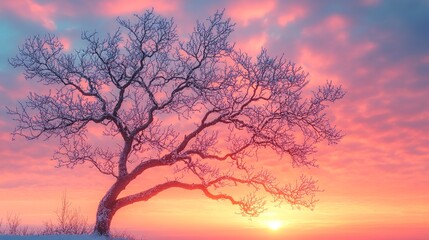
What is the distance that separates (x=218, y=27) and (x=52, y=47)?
7.65 metres

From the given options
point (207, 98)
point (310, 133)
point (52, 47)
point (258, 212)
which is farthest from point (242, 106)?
point (52, 47)

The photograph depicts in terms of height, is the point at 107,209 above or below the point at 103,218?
above

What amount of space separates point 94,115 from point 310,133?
9.78 meters

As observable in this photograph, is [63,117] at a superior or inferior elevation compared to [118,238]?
superior

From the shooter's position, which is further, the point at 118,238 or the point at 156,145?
the point at 156,145

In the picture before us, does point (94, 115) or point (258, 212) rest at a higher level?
point (94, 115)

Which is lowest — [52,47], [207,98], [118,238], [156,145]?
[118,238]

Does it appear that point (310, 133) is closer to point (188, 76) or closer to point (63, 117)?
point (188, 76)

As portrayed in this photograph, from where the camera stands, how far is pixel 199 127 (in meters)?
27.4

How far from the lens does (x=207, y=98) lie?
26.9 meters

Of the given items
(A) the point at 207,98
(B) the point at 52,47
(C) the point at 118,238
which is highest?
(B) the point at 52,47

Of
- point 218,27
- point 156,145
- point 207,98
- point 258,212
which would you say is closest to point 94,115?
point 156,145

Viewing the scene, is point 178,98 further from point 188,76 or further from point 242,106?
point 242,106

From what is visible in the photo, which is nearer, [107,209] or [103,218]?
[103,218]
